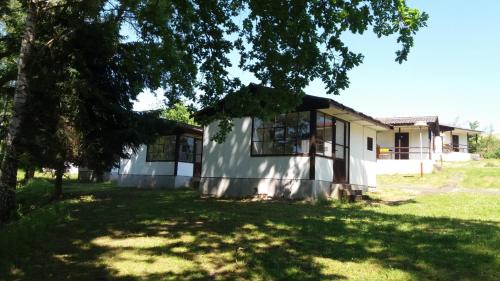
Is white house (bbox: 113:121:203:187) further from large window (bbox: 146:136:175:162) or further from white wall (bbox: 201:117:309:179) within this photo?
white wall (bbox: 201:117:309:179)

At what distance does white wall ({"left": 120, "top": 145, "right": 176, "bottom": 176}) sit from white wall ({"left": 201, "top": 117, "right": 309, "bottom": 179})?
696 centimetres

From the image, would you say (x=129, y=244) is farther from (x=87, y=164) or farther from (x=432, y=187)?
(x=432, y=187)

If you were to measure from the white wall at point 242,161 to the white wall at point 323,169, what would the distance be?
0.41 m

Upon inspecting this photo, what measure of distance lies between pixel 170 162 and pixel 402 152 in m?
18.9

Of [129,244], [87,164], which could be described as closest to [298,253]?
[129,244]

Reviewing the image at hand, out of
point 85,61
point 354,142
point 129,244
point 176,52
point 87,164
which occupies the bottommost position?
point 129,244

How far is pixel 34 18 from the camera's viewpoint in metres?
12.0

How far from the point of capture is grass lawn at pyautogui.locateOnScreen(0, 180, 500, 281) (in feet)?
21.6

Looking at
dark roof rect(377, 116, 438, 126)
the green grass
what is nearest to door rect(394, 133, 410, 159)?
dark roof rect(377, 116, 438, 126)

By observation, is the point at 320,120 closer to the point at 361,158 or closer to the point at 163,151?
the point at 361,158

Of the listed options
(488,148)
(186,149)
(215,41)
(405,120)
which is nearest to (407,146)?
(405,120)

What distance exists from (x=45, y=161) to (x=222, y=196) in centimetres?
753

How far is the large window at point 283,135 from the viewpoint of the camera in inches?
689

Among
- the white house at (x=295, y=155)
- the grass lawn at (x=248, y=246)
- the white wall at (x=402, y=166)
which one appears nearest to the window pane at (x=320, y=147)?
the white house at (x=295, y=155)
